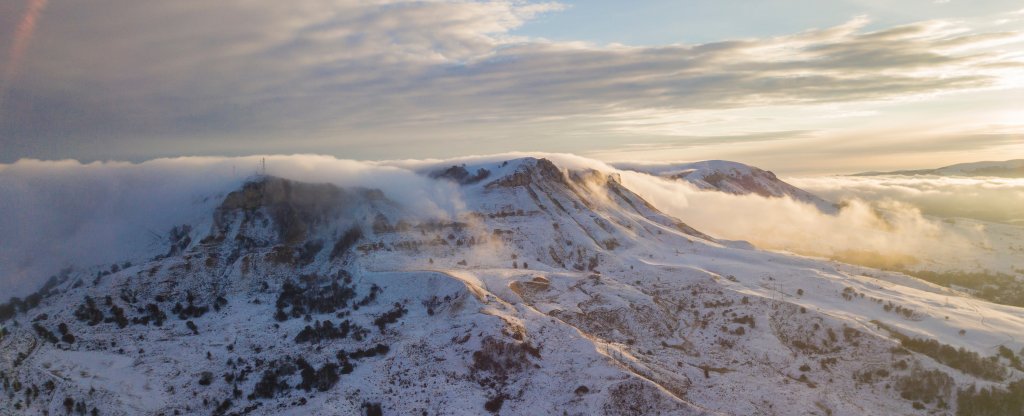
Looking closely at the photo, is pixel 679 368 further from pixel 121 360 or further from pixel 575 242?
pixel 121 360

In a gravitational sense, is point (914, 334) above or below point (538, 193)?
below

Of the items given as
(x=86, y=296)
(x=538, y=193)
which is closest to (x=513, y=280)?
(x=538, y=193)

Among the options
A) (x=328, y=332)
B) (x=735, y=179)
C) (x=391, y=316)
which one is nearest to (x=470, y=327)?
(x=391, y=316)

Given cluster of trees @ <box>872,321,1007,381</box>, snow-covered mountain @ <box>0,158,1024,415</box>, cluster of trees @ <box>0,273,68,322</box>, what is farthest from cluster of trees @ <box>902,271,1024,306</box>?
cluster of trees @ <box>0,273,68,322</box>

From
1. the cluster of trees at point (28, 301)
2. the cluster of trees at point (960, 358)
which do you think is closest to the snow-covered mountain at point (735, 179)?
the cluster of trees at point (960, 358)

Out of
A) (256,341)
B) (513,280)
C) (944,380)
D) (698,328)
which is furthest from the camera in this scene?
(513,280)

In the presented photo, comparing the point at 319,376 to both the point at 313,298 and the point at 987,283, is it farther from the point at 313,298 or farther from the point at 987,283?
the point at 987,283
